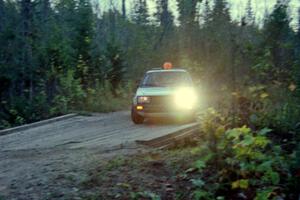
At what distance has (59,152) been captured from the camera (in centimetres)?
941

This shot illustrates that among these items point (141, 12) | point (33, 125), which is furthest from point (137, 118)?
point (141, 12)

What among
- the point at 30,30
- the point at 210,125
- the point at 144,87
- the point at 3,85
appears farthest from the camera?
the point at 30,30

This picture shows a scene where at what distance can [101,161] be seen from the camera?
785 cm

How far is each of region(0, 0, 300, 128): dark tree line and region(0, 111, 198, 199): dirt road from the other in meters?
2.60

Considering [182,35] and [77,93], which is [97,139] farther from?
[182,35]

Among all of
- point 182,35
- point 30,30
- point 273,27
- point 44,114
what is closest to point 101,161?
point 44,114

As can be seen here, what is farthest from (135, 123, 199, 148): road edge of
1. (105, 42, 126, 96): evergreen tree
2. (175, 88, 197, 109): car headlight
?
(105, 42, 126, 96): evergreen tree

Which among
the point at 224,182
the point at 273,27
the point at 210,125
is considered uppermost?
the point at 273,27

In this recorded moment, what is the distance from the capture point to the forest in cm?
651

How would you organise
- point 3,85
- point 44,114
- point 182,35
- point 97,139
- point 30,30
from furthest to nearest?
point 182,35, point 30,30, point 3,85, point 44,114, point 97,139

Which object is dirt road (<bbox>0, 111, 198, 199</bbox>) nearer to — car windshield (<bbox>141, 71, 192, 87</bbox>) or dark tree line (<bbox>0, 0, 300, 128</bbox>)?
car windshield (<bbox>141, 71, 192, 87</bbox>)

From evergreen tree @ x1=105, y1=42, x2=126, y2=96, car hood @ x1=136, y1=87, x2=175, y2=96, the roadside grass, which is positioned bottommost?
the roadside grass

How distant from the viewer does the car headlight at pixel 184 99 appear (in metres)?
13.8

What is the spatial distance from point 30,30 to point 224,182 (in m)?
16.8
